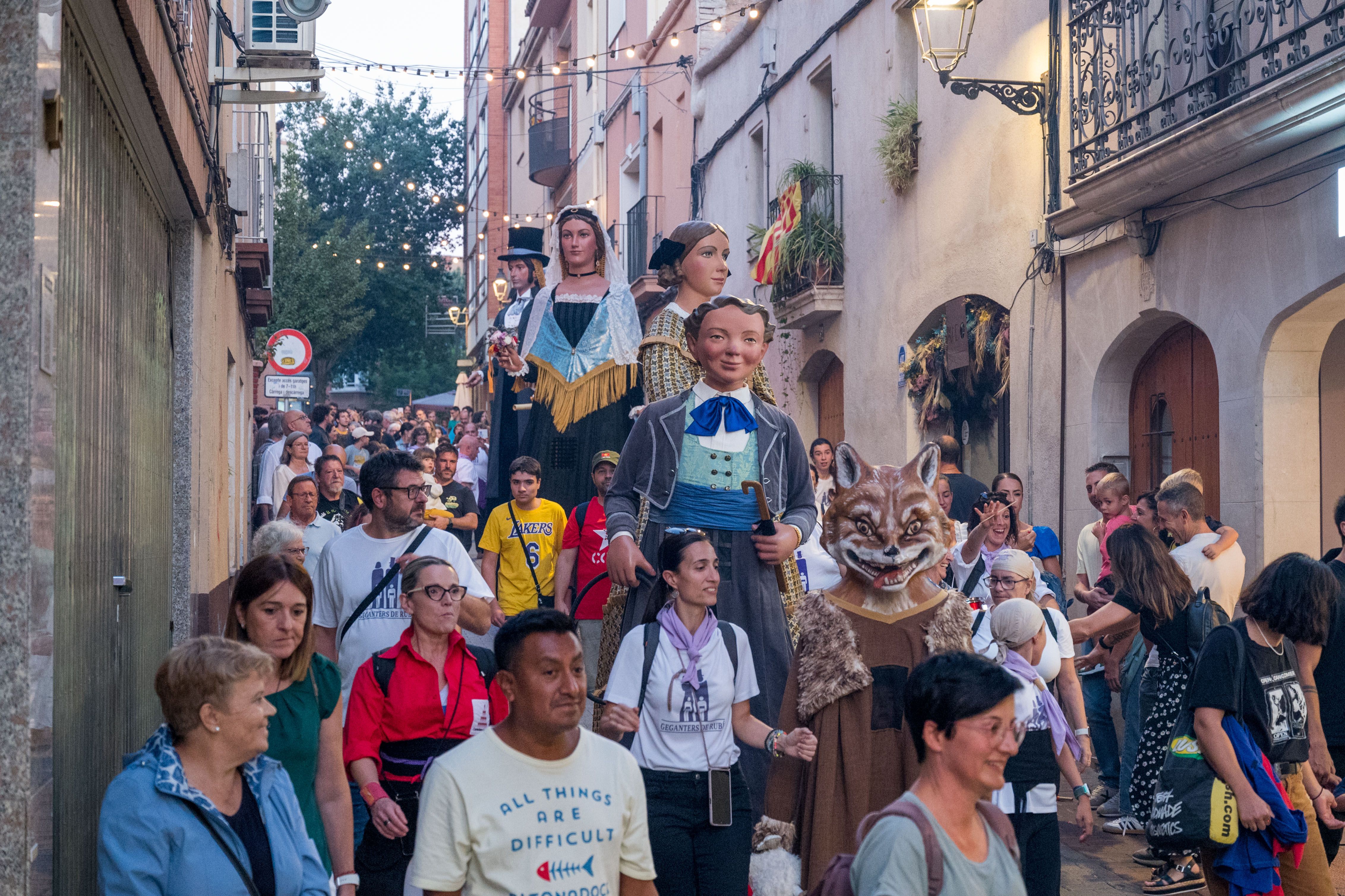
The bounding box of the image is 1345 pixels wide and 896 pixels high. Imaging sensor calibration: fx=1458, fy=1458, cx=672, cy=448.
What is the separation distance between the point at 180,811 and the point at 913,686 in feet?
5.50

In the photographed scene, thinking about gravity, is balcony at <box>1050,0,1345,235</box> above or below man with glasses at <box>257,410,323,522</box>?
above

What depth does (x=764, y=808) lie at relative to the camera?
177 inches

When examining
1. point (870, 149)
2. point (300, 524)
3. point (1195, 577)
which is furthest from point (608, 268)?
point (870, 149)

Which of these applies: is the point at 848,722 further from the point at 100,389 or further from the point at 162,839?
the point at 100,389

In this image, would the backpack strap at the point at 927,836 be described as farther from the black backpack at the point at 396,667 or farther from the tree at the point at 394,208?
the tree at the point at 394,208

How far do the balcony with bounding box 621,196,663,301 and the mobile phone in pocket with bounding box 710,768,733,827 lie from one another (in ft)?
65.9

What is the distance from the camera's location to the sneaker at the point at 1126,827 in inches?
305

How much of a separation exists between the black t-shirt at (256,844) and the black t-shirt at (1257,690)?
10.8 feet

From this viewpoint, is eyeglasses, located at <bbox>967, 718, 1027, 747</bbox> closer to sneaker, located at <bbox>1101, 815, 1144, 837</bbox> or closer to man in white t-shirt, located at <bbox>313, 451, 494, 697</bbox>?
man in white t-shirt, located at <bbox>313, 451, 494, 697</bbox>

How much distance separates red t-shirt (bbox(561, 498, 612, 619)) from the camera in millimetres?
8297

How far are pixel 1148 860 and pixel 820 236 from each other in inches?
435

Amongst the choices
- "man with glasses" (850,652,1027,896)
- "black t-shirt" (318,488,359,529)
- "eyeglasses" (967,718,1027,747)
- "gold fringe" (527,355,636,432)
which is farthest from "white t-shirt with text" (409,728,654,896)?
"black t-shirt" (318,488,359,529)

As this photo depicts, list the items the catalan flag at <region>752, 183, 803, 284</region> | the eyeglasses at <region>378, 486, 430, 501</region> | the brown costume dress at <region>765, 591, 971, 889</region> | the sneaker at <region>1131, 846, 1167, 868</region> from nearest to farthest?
the brown costume dress at <region>765, 591, 971, 889</region> < the eyeglasses at <region>378, 486, 430, 501</region> < the sneaker at <region>1131, 846, 1167, 868</region> < the catalan flag at <region>752, 183, 803, 284</region>

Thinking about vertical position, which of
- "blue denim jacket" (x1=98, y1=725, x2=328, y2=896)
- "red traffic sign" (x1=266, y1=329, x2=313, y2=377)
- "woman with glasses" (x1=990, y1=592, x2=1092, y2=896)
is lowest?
"woman with glasses" (x1=990, y1=592, x2=1092, y2=896)
